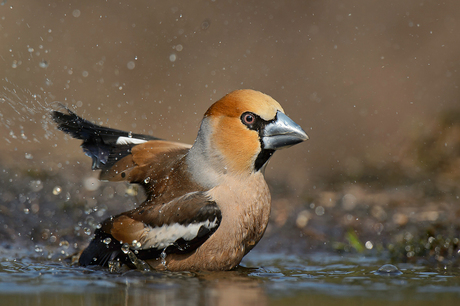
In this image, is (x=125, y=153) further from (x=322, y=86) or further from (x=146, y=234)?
(x=322, y=86)

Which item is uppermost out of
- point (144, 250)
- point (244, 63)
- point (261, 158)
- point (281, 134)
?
point (244, 63)

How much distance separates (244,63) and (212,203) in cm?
1067

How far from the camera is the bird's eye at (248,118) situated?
4652 millimetres

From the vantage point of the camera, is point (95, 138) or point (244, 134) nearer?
point (244, 134)

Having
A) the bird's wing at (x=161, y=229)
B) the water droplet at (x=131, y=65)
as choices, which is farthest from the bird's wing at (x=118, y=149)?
the water droplet at (x=131, y=65)

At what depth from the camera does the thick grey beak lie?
457cm

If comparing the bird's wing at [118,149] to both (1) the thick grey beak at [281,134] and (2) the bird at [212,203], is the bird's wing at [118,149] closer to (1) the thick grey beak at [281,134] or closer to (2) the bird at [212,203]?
(2) the bird at [212,203]

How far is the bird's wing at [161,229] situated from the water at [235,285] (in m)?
0.20

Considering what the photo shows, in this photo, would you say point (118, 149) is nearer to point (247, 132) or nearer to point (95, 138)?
point (95, 138)

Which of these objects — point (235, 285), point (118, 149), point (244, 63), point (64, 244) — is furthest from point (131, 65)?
point (235, 285)

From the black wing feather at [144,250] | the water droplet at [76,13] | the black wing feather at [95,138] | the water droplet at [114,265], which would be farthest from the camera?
the water droplet at [76,13]

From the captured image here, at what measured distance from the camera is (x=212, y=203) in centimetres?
454

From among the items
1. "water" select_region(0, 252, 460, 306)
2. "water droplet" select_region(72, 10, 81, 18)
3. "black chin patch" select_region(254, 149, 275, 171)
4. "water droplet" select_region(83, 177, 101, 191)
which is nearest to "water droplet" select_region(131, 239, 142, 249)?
"water" select_region(0, 252, 460, 306)

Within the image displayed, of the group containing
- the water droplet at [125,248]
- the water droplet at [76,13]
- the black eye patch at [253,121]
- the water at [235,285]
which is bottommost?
the water at [235,285]
